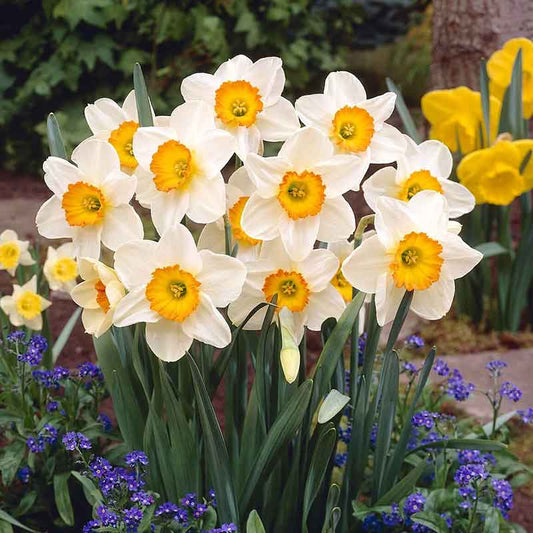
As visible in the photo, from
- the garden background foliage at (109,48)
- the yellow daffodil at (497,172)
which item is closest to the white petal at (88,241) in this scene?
the yellow daffodil at (497,172)

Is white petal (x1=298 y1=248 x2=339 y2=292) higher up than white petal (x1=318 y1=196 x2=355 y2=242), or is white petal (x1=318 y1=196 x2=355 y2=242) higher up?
white petal (x1=318 y1=196 x2=355 y2=242)

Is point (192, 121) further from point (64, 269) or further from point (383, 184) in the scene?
point (64, 269)

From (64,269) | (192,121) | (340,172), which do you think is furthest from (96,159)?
(64,269)

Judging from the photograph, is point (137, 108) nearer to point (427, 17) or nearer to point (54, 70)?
point (54, 70)

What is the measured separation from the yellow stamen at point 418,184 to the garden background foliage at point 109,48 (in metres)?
3.28

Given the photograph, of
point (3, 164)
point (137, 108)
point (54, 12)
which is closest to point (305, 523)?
point (137, 108)

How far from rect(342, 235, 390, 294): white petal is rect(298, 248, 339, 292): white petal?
0.15 feet

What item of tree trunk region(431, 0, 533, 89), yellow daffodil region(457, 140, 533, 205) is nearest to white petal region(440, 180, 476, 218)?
yellow daffodil region(457, 140, 533, 205)

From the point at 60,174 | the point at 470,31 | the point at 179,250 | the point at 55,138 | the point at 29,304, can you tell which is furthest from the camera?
the point at 470,31

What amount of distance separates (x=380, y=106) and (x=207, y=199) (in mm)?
357

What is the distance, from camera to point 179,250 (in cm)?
121

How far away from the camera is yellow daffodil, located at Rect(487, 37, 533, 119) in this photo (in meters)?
2.77

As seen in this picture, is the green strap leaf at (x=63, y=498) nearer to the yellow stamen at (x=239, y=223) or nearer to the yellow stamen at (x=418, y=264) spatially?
the yellow stamen at (x=239, y=223)

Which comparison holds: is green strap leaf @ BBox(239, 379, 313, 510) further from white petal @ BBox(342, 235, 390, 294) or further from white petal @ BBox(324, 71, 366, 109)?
white petal @ BBox(324, 71, 366, 109)
